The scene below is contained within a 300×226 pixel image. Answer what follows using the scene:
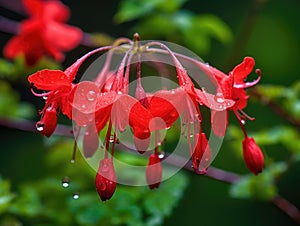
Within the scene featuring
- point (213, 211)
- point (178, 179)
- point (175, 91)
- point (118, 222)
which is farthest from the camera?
point (213, 211)

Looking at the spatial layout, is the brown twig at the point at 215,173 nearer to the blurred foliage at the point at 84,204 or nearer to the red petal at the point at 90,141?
the blurred foliage at the point at 84,204

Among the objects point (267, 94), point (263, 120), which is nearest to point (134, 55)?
point (267, 94)

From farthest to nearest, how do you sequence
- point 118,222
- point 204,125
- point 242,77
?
point 204,125, point 118,222, point 242,77

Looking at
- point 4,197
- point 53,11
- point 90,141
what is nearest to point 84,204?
point 4,197

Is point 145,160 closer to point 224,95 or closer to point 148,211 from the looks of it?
point 148,211

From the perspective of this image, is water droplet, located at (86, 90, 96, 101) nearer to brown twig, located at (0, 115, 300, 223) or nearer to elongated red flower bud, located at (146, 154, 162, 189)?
elongated red flower bud, located at (146, 154, 162, 189)

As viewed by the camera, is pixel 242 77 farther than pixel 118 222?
No

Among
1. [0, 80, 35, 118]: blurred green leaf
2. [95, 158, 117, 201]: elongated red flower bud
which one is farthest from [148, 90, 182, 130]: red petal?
[0, 80, 35, 118]: blurred green leaf
